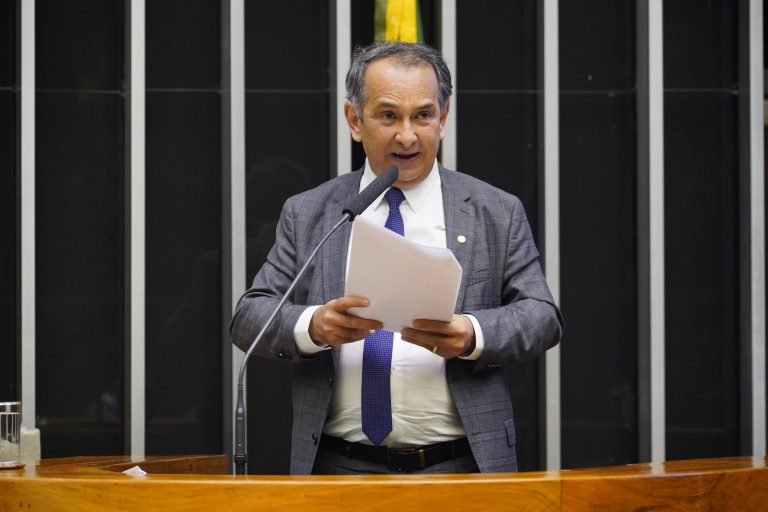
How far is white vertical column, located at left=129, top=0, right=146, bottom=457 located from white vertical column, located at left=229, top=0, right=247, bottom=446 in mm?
333

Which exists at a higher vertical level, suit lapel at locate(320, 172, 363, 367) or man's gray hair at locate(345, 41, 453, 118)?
man's gray hair at locate(345, 41, 453, 118)

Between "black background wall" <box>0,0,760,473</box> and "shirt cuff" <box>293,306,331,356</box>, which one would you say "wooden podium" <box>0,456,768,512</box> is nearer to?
"shirt cuff" <box>293,306,331,356</box>

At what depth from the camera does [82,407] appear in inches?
173

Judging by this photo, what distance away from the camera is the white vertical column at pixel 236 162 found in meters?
4.29

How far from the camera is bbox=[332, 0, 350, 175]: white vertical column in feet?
14.1

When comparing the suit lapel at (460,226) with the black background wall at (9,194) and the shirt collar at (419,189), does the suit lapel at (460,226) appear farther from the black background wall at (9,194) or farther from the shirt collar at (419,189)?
the black background wall at (9,194)

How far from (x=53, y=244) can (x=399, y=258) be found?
2.51 m

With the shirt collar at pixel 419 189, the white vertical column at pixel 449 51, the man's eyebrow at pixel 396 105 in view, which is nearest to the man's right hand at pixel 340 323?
the shirt collar at pixel 419 189

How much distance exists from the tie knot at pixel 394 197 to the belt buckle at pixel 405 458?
23.7 inches

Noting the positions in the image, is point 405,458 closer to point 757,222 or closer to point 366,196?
point 366,196

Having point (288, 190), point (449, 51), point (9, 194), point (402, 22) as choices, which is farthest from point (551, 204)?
point (9, 194)

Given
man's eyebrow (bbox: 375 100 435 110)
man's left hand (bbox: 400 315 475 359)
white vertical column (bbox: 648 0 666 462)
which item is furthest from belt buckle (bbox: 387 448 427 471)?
white vertical column (bbox: 648 0 666 462)

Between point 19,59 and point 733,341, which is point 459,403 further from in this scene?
point 19,59

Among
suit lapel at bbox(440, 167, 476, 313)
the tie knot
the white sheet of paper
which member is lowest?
the white sheet of paper
